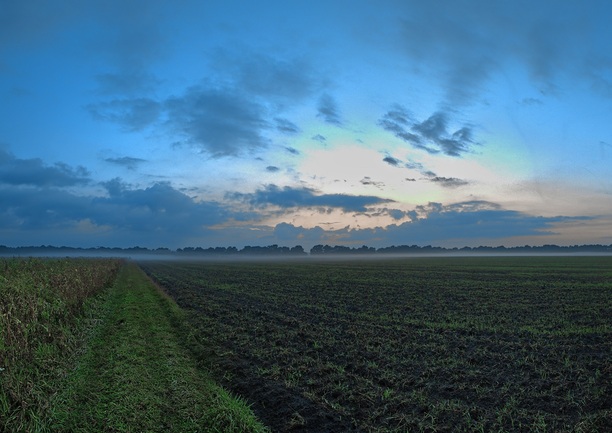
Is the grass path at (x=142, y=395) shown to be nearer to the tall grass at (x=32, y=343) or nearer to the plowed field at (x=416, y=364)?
the tall grass at (x=32, y=343)

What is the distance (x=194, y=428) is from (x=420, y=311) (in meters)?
14.7

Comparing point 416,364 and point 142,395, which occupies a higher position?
point 142,395

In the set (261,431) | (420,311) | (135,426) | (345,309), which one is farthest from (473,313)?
(135,426)

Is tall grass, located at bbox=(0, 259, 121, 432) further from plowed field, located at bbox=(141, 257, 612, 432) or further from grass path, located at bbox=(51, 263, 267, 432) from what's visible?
plowed field, located at bbox=(141, 257, 612, 432)

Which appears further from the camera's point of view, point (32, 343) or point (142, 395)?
point (32, 343)

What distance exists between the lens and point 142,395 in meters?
8.22

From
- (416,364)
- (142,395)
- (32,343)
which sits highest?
(32,343)

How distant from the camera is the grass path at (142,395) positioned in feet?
23.3

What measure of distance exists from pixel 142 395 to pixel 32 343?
4.69 m

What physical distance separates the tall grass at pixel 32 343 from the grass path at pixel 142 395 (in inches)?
18.9

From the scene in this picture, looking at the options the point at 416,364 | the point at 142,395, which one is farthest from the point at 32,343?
the point at 416,364

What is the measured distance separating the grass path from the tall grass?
0.48 m

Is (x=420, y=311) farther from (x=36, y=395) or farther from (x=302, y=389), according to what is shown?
(x=36, y=395)

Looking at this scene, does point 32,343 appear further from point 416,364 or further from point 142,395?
point 416,364
